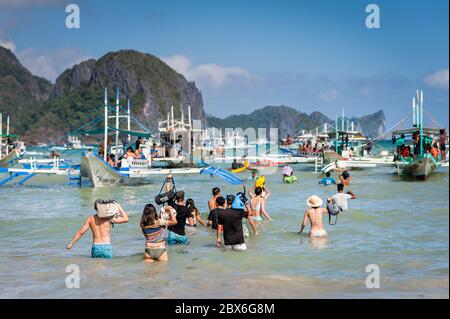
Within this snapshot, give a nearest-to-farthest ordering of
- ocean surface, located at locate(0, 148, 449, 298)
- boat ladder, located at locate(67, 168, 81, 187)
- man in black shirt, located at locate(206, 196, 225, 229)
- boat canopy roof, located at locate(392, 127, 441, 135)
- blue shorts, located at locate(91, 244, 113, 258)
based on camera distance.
A: ocean surface, located at locate(0, 148, 449, 298) → blue shorts, located at locate(91, 244, 113, 258) → man in black shirt, located at locate(206, 196, 225, 229) → boat ladder, located at locate(67, 168, 81, 187) → boat canopy roof, located at locate(392, 127, 441, 135)

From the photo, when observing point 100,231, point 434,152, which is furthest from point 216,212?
point 434,152

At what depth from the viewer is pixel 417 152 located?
3184 cm

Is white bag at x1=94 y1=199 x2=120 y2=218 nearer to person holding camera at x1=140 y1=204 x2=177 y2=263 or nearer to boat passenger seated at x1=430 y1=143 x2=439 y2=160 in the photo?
person holding camera at x1=140 y1=204 x2=177 y2=263

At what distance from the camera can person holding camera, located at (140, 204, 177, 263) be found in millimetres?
9547

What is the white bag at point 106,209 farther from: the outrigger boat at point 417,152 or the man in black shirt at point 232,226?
the outrigger boat at point 417,152

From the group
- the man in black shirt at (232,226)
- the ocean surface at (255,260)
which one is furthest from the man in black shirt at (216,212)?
the ocean surface at (255,260)

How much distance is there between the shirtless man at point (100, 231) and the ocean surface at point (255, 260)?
23cm

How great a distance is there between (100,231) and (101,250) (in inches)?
21.5

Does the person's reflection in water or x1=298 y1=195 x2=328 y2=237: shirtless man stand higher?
x1=298 y1=195 x2=328 y2=237: shirtless man

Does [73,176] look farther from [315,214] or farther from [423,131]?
[315,214]

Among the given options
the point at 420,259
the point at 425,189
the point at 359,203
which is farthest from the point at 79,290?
the point at 425,189

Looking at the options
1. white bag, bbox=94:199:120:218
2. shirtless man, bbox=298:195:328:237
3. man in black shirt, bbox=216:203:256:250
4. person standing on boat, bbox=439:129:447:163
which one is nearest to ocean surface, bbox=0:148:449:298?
man in black shirt, bbox=216:203:256:250

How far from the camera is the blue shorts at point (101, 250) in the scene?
33.2 feet
